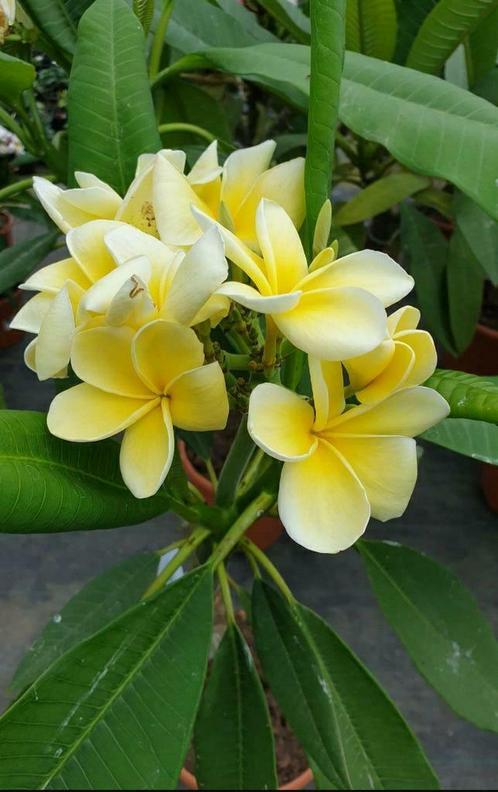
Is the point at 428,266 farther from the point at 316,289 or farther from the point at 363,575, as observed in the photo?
the point at 316,289

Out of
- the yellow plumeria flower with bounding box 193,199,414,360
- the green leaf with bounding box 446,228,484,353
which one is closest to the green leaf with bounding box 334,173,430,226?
the green leaf with bounding box 446,228,484,353

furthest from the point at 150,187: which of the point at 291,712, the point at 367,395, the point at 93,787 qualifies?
the point at 291,712


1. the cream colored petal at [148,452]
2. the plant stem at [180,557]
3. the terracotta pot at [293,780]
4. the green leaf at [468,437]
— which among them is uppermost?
the cream colored petal at [148,452]

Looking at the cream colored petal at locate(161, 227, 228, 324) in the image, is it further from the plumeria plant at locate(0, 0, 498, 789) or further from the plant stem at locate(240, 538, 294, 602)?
the plant stem at locate(240, 538, 294, 602)

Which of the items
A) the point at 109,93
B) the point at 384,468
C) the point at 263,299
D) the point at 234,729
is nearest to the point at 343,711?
→ the point at 234,729

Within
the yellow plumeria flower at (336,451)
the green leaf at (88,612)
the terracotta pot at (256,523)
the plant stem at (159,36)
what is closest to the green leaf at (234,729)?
the green leaf at (88,612)

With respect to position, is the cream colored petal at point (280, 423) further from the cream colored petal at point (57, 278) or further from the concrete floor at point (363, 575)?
the concrete floor at point (363, 575)
